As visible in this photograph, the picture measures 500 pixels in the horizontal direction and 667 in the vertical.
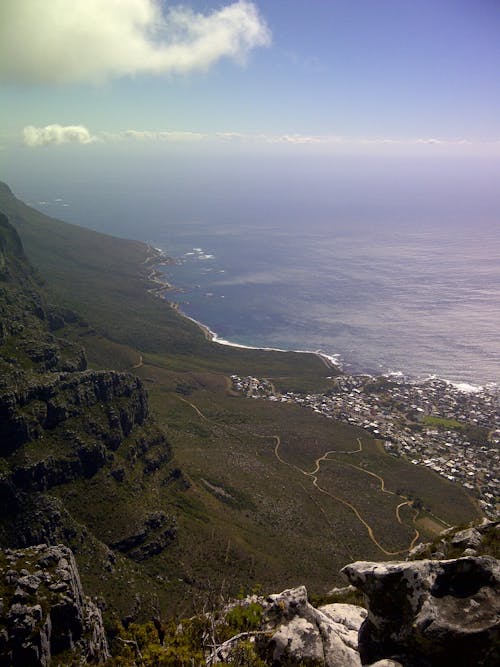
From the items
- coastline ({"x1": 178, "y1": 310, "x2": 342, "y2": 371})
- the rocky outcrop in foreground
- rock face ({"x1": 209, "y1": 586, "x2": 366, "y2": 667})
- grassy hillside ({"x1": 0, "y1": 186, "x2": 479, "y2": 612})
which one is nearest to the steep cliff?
grassy hillside ({"x1": 0, "y1": 186, "x2": 479, "y2": 612})

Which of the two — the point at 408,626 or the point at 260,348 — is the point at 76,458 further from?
the point at 260,348

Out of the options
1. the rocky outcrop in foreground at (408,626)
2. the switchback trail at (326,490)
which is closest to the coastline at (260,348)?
the switchback trail at (326,490)

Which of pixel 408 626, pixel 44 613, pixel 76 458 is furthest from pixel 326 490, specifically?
pixel 408 626

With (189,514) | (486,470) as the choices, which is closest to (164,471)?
(189,514)

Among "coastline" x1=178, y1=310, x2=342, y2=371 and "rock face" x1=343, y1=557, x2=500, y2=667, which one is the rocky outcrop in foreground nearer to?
"rock face" x1=343, y1=557, x2=500, y2=667

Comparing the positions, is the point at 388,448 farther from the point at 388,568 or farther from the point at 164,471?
the point at 388,568

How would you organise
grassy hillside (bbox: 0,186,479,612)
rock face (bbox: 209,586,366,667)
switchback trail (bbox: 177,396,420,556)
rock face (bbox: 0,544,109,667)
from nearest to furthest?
1. rock face (bbox: 209,586,366,667)
2. rock face (bbox: 0,544,109,667)
3. grassy hillside (bbox: 0,186,479,612)
4. switchback trail (bbox: 177,396,420,556)
